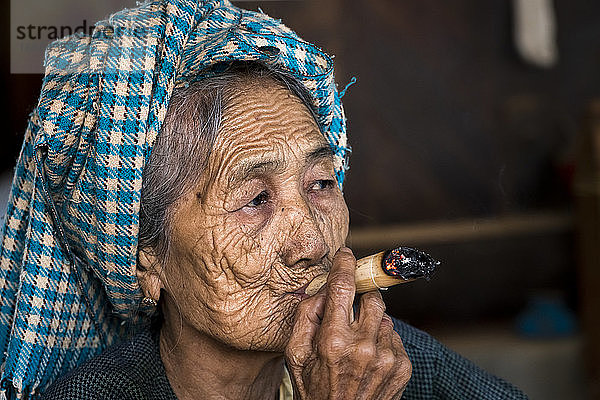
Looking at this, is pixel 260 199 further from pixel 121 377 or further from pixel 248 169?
pixel 121 377

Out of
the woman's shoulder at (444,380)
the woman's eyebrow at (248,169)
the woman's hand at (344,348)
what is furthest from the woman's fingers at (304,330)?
the woman's shoulder at (444,380)

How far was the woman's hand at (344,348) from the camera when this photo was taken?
5.41 ft

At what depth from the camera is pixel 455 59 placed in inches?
183

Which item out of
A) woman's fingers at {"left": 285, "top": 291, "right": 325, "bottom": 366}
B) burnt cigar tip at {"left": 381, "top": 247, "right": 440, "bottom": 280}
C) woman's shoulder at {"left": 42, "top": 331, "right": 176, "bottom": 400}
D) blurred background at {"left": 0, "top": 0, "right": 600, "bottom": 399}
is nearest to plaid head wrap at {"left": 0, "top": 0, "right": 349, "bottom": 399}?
woman's shoulder at {"left": 42, "top": 331, "right": 176, "bottom": 400}

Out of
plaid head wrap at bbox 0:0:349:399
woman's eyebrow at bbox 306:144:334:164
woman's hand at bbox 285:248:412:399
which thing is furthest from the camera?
woman's eyebrow at bbox 306:144:334:164

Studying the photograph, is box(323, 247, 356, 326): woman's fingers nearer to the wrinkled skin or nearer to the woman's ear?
the wrinkled skin

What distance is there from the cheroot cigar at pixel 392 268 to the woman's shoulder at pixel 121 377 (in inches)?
26.9

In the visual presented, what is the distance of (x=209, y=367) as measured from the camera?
2.11 m

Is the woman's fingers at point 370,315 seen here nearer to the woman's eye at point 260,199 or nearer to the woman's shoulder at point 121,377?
the woman's eye at point 260,199

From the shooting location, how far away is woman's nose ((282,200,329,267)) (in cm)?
191

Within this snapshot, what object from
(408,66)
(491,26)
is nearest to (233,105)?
(408,66)

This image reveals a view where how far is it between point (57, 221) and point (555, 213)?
12.6ft

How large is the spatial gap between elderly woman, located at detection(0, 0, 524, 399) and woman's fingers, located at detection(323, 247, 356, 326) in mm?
12

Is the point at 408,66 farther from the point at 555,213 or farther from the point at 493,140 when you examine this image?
the point at 555,213
